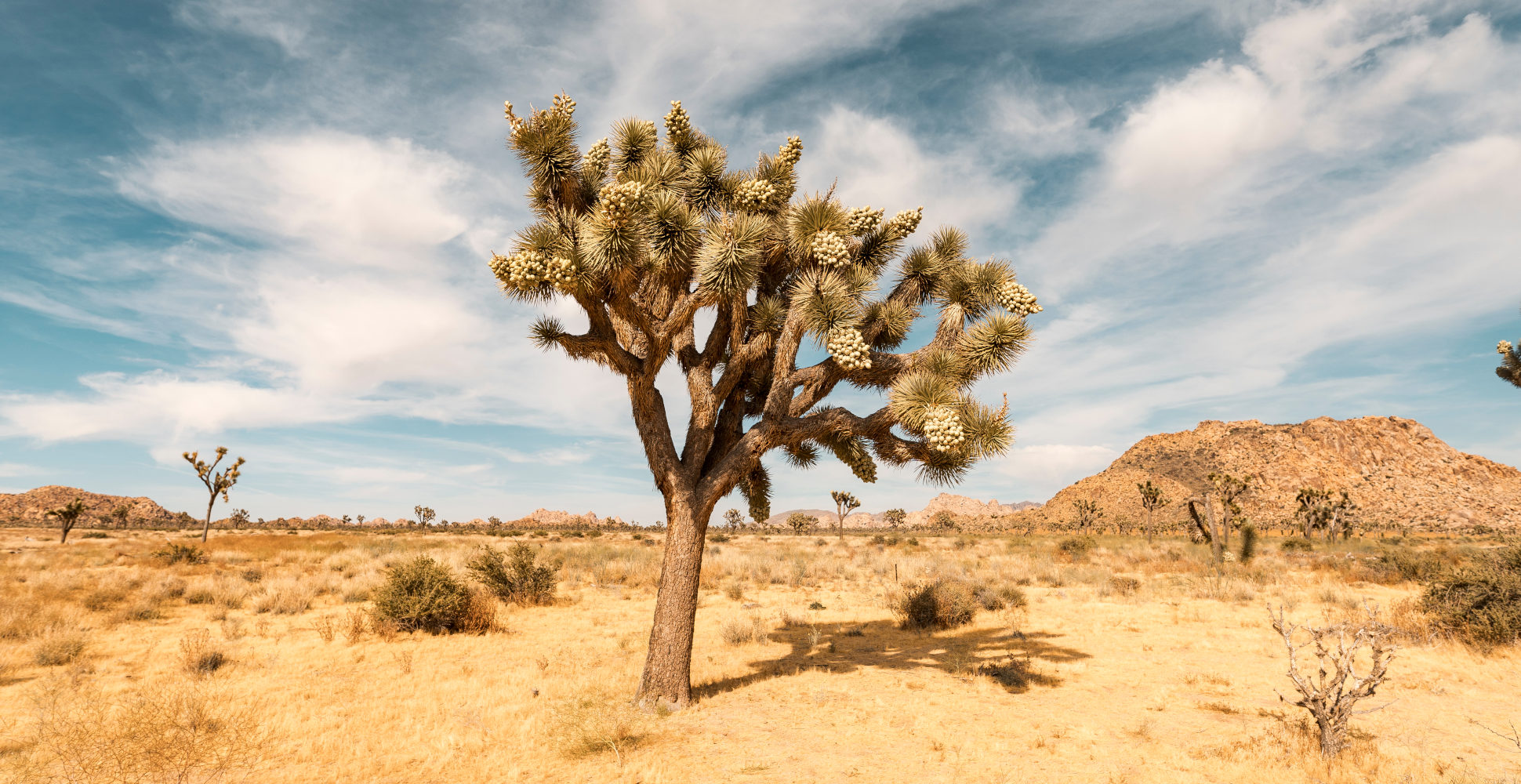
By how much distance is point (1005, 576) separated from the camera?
2023 centimetres

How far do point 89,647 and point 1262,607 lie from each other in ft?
77.1

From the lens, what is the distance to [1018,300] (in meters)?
7.62

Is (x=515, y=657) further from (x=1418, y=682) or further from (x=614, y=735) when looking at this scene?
(x=1418, y=682)

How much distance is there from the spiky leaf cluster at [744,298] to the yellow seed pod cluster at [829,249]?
3 cm

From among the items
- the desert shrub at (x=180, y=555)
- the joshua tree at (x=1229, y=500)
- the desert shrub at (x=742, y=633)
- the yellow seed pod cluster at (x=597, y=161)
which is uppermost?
the yellow seed pod cluster at (x=597, y=161)

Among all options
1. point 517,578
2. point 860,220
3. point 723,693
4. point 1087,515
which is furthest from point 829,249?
point 1087,515

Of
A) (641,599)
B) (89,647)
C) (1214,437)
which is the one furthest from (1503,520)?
(89,647)

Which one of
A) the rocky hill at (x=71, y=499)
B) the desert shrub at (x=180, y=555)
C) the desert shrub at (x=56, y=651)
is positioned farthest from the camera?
the rocky hill at (x=71, y=499)

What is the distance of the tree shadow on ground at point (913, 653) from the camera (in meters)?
9.26

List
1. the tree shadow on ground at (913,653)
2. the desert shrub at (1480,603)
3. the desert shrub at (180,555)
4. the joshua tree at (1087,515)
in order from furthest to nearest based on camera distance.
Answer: the joshua tree at (1087,515) → the desert shrub at (180,555) → the desert shrub at (1480,603) → the tree shadow on ground at (913,653)

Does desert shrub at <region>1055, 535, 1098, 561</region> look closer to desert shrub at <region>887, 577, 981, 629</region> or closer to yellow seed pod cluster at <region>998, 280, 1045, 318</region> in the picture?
desert shrub at <region>887, 577, 981, 629</region>

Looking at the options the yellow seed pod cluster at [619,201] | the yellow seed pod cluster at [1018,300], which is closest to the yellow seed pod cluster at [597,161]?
the yellow seed pod cluster at [619,201]

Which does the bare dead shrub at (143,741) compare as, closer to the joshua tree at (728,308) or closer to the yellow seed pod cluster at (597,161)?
the joshua tree at (728,308)

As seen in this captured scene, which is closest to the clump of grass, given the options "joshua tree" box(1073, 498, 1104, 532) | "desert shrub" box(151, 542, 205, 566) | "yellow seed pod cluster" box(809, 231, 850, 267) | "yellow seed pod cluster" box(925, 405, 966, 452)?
"yellow seed pod cluster" box(809, 231, 850, 267)
